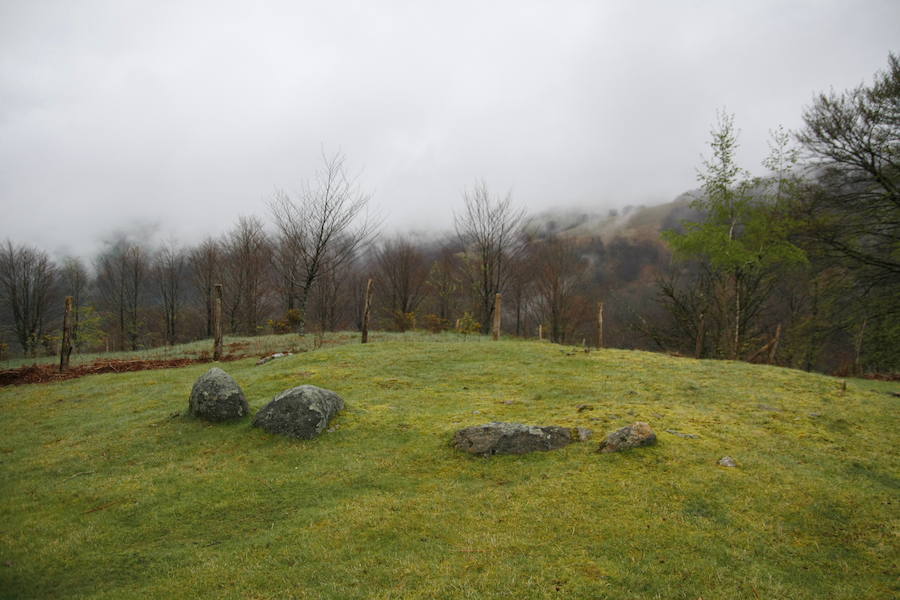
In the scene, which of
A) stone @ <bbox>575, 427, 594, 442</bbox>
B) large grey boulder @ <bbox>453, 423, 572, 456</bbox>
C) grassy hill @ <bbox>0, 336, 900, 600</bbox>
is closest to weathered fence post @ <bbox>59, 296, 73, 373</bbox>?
grassy hill @ <bbox>0, 336, 900, 600</bbox>

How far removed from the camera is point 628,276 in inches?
3819

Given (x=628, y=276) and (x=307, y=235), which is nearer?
(x=307, y=235)

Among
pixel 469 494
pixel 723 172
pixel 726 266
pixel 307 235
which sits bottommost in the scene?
pixel 469 494

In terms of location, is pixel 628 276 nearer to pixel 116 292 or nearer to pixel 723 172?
pixel 723 172

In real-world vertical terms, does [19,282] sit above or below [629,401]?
above

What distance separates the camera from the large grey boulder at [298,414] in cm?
748

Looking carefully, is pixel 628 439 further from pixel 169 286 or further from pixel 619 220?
pixel 619 220

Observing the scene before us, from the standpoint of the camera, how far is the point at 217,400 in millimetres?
8172

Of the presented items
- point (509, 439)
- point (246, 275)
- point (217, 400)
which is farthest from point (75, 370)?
point (246, 275)

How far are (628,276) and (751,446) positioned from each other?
97904mm

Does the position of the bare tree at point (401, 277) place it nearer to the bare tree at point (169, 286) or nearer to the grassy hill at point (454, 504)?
the bare tree at point (169, 286)

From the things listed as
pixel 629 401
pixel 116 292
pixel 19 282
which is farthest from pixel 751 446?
pixel 19 282

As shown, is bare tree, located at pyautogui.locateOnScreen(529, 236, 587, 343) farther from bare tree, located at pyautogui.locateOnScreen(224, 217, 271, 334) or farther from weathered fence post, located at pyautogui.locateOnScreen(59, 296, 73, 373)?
weathered fence post, located at pyautogui.locateOnScreen(59, 296, 73, 373)

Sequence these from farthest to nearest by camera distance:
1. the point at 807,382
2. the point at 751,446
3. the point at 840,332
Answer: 1. the point at 840,332
2. the point at 807,382
3. the point at 751,446
